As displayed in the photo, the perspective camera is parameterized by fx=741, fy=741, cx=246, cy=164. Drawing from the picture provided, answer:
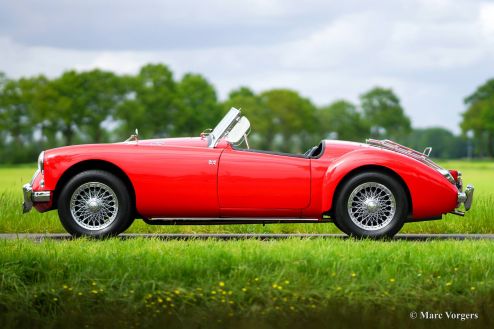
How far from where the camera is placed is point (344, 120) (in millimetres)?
91375

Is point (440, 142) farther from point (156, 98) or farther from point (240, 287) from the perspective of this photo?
point (240, 287)

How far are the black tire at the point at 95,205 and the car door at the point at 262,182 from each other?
3.78 feet

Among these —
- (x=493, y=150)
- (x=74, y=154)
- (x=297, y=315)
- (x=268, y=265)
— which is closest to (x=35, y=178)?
(x=74, y=154)

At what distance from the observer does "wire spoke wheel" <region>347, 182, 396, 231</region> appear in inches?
336

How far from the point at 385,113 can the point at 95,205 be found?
9061 cm

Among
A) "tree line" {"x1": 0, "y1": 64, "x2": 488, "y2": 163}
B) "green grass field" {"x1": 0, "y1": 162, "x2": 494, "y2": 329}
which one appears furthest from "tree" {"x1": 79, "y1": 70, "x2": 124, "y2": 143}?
"green grass field" {"x1": 0, "y1": 162, "x2": 494, "y2": 329}

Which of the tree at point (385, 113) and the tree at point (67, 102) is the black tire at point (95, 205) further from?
the tree at point (385, 113)

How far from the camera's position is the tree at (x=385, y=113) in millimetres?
96375

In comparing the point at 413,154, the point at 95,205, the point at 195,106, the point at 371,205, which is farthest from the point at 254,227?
the point at 195,106

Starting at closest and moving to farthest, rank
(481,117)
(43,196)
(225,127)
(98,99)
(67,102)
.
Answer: (43,196)
(225,127)
(67,102)
(98,99)
(481,117)

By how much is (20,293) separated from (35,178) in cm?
→ 274

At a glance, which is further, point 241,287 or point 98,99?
point 98,99

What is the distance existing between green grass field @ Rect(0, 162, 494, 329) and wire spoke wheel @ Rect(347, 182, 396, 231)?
1208 mm

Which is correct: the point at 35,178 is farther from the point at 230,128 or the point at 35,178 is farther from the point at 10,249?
the point at 230,128
